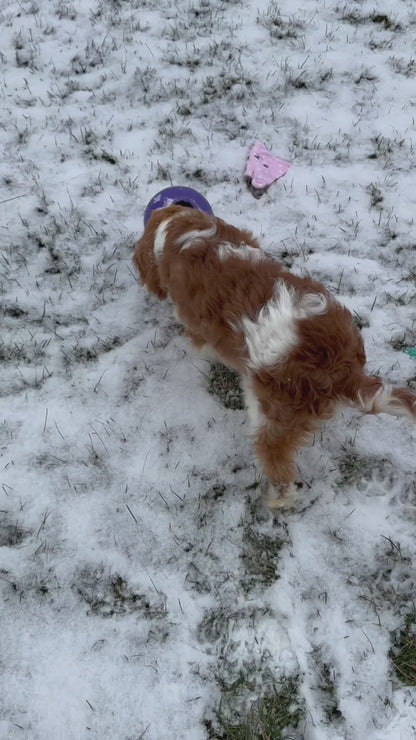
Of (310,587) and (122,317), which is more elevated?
(122,317)

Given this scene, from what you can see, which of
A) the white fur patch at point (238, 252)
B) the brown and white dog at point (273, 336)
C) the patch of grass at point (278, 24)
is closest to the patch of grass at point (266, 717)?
the brown and white dog at point (273, 336)

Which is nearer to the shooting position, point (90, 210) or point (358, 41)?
point (90, 210)

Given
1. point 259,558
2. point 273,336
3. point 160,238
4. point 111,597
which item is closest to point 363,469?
point 259,558

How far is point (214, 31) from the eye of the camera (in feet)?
16.9

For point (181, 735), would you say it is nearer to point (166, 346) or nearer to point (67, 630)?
point (67, 630)

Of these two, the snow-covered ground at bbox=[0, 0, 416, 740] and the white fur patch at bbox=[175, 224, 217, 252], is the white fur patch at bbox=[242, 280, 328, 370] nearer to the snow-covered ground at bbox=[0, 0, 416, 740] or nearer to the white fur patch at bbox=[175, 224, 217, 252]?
the white fur patch at bbox=[175, 224, 217, 252]

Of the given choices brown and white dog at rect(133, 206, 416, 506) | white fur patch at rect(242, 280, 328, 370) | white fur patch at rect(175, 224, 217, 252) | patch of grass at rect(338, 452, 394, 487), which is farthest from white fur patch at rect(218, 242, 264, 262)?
patch of grass at rect(338, 452, 394, 487)

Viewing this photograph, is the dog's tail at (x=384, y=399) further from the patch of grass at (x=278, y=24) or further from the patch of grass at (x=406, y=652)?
the patch of grass at (x=278, y=24)

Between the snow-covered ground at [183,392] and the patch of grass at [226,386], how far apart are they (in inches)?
1.3

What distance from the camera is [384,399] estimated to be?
2266 mm

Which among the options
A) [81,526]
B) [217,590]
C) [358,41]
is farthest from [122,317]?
[358,41]

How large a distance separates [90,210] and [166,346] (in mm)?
1459

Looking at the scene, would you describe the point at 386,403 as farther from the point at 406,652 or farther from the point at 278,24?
the point at 278,24

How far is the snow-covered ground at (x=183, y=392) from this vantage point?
2490 mm
